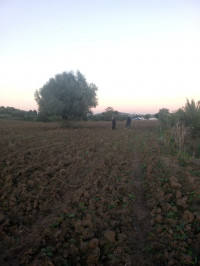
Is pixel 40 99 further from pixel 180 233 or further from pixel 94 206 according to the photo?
pixel 180 233

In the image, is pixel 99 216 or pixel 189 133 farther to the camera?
pixel 189 133

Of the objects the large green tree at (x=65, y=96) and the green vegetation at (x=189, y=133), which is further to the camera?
the large green tree at (x=65, y=96)

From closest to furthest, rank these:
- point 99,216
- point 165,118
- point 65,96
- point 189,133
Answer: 1. point 99,216
2. point 189,133
3. point 165,118
4. point 65,96

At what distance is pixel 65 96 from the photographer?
2094 cm

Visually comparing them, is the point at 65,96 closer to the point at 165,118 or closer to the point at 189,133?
the point at 165,118

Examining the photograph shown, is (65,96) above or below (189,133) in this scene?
above

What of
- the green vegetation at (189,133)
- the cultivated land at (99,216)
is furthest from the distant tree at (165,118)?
the cultivated land at (99,216)

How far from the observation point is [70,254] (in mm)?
2668

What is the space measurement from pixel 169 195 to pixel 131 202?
3.38 feet

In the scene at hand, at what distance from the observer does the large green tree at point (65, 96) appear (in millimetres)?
20156

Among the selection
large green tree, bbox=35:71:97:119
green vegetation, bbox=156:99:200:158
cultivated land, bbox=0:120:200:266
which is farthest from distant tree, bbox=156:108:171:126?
large green tree, bbox=35:71:97:119

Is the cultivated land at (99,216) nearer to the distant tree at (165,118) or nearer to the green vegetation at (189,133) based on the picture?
the green vegetation at (189,133)

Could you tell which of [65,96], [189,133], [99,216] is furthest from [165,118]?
[99,216]

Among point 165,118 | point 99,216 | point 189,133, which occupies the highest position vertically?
point 165,118
